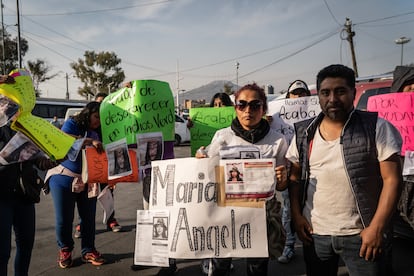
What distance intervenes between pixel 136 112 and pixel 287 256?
7.78 ft

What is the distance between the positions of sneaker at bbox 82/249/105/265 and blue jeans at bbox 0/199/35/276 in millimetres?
1038

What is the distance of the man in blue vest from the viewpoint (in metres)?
1.72

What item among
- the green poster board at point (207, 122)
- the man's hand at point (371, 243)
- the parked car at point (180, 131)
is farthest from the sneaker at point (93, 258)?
the parked car at point (180, 131)

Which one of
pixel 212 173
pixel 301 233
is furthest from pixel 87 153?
pixel 301 233

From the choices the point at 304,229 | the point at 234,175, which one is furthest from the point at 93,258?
the point at 304,229

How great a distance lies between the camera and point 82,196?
357cm

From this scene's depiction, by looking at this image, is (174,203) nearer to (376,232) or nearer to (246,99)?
(246,99)

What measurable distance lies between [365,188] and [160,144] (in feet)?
5.11

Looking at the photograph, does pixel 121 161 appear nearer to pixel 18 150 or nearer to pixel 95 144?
pixel 95 144

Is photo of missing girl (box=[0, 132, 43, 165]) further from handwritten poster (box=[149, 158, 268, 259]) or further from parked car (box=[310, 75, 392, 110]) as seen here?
parked car (box=[310, 75, 392, 110])

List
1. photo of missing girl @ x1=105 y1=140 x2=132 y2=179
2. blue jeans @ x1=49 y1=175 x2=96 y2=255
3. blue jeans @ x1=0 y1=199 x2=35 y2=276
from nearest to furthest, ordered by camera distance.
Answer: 1. blue jeans @ x1=0 y1=199 x2=35 y2=276
2. photo of missing girl @ x1=105 y1=140 x2=132 y2=179
3. blue jeans @ x1=49 y1=175 x2=96 y2=255

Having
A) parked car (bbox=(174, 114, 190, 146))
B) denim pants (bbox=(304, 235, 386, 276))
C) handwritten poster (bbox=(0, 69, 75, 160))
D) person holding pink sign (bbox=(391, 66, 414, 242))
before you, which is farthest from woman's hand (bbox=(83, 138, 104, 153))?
parked car (bbox=(174, 114, 190, 146))

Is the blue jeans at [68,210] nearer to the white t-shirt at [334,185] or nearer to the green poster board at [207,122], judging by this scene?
the green poster board at [207,122]

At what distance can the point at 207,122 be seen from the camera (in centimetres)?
376
